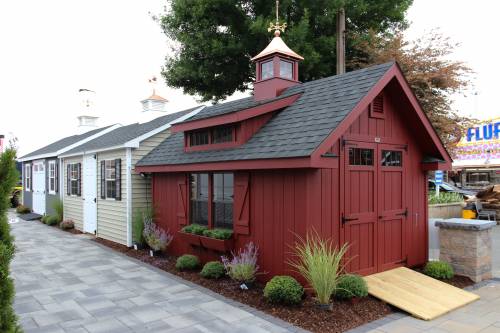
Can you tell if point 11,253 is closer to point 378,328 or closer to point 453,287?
point 378,328

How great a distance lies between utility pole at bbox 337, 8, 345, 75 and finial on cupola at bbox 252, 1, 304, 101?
16.0 ft

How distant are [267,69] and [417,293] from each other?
18.6 feet

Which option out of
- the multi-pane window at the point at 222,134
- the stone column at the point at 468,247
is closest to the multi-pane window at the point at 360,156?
the stone column at the point at 468,247

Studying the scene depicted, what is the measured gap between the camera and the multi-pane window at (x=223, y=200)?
7.20 m

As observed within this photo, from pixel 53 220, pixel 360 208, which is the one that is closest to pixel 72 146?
pixel 53 220

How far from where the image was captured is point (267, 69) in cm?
877

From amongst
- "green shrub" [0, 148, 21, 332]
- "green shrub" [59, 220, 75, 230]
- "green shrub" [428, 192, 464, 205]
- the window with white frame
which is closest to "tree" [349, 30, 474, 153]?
"green shrub" [428, 192, 464, 205]

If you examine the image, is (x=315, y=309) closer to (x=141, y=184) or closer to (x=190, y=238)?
(x=190, y=238)

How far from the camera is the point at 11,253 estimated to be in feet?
9.55

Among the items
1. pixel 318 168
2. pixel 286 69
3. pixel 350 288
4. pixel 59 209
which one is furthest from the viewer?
pixel 59 209

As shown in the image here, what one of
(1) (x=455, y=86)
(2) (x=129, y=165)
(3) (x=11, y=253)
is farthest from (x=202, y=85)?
(3) (x=11, y=253)

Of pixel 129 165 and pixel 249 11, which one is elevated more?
pixel 249 11

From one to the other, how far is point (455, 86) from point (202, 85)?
10.4 m

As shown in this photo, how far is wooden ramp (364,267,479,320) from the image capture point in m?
5.25
